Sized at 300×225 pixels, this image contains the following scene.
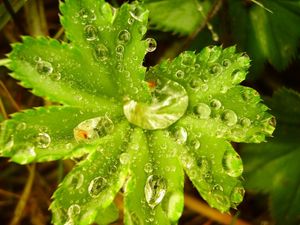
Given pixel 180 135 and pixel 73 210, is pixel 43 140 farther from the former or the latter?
pixel 180 135

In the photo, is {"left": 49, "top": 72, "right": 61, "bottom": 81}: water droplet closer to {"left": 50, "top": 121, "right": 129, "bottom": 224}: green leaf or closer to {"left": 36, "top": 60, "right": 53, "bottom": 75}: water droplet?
{"left": 36, "top": 60, "right": 53, "bottom": 75}: water droplet

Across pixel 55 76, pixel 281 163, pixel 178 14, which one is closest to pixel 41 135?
pixel 55 76

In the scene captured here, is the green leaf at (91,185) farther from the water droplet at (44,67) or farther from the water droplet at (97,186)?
the water droplet at (44,67)

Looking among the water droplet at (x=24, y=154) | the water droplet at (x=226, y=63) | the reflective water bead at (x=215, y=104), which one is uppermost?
the water droplet at (x=226, y=63)

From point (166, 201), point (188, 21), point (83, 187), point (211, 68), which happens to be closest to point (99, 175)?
point (83, 187)

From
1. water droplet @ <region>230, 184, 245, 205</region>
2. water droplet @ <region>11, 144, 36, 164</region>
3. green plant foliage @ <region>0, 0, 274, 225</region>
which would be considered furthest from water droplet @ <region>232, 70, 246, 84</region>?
water droplet @ <region>11, 144, 36, 164</region>

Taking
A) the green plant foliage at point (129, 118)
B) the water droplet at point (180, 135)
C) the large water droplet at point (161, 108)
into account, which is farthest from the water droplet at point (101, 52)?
the water droplet at point (180, 135)
